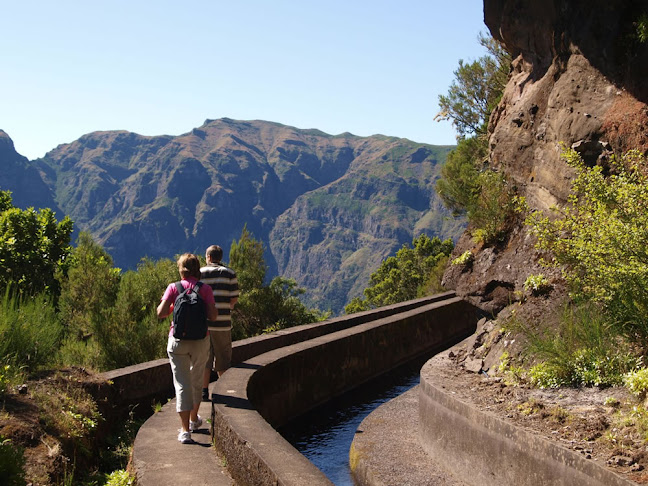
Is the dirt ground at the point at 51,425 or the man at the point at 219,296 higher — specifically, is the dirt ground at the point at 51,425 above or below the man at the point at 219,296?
below

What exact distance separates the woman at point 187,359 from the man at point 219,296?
3.17 ft

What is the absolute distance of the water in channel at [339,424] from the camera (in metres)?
7.64

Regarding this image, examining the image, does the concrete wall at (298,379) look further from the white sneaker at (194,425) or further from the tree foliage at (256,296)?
the tree foliage at (256,296)

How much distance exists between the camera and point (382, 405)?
977 centimetres

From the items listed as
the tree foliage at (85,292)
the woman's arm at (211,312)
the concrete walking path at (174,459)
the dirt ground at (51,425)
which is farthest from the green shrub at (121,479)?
the tree foliage at (85,292)

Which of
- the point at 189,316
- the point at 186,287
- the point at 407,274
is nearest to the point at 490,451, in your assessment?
the point at 189,316

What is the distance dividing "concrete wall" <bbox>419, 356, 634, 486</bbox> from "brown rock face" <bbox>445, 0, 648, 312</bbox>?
2.42m

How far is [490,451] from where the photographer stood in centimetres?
588

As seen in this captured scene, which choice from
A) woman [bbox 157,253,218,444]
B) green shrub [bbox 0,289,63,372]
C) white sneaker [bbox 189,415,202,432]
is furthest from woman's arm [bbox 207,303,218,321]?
green shrub [bbox 0,289,63,372]

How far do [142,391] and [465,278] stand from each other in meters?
4.99

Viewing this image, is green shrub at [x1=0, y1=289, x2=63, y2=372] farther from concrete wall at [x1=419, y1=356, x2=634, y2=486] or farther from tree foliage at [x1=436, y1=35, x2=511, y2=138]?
tree foliage at [x1=436, y1=35, x2=511, y2=138]

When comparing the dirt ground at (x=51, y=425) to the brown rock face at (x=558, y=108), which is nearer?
the dirt ground at (x=51, y=425)

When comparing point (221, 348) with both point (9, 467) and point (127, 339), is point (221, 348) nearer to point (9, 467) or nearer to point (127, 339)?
point (127, 339)

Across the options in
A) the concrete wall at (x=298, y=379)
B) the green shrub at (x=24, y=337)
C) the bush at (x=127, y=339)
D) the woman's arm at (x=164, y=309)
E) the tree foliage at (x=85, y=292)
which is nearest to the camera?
the concrete wall at (x=298, y=379)
